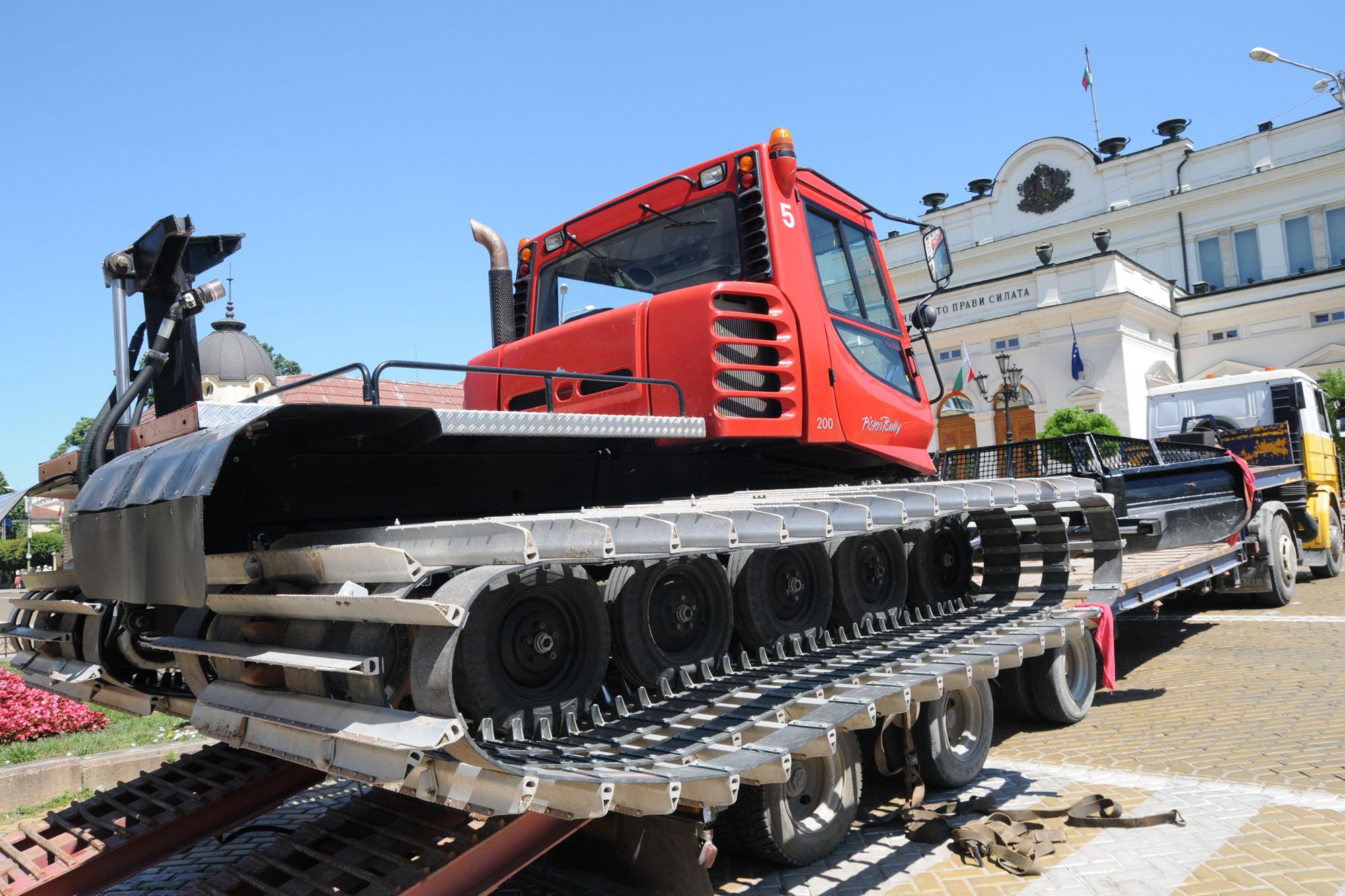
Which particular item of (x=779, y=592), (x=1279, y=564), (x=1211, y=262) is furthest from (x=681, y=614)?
(x=1211, y=262)

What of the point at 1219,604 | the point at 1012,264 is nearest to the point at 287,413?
the point at 1219,604

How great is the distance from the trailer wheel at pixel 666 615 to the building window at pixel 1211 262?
134ft

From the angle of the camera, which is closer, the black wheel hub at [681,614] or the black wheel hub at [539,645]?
the black wheel hub at [539,645]

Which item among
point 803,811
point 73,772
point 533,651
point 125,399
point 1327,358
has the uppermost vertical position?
point 1327,358

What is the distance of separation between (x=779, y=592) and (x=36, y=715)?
665 centimetres

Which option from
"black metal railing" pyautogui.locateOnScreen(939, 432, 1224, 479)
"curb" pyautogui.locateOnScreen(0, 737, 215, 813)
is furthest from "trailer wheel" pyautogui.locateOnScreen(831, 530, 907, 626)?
"curb" pyautogui.locateOnScreen(0, 737, 215, 813)

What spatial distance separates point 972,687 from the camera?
537 centimetres

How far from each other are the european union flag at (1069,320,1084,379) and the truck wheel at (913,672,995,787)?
2744 centimetres

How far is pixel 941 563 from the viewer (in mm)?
6223

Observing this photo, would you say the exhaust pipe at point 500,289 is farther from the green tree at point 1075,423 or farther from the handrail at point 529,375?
the green tree at point 1075,423

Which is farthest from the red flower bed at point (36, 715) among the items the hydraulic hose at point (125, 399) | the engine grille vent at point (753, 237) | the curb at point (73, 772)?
the engine grille vent at point (753, 237)

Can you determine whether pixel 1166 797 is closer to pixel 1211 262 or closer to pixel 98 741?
pixel 98 741

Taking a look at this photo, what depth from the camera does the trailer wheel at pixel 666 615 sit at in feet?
12.2

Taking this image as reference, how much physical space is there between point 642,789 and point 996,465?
596 cm
